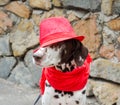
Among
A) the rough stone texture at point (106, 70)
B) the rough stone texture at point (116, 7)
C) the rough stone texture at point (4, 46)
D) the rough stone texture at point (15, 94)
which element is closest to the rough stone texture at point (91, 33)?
the rough stone texture at point (106, 70)

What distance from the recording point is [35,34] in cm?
462

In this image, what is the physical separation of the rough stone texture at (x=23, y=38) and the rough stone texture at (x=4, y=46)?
70 mm

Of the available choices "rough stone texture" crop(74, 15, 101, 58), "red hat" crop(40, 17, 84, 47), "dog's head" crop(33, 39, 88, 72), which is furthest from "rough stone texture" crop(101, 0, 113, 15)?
"red hat" crop(40, 17, 84, 47)

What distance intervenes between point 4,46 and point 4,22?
0.28 m

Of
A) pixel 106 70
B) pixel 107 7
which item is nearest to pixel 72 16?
pixel 107 7

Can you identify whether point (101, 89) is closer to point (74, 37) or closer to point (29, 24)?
point (29, 24)

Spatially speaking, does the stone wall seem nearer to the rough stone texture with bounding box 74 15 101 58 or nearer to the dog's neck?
the rough stone texture with bounding box 74 15 101 58

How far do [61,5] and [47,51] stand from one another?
1.90 m

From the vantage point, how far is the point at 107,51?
3984 millimetres

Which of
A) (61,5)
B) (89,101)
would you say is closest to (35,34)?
(61,5)

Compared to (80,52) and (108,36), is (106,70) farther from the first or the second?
(80,52)

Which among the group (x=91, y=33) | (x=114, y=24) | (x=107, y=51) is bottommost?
(x=107, y=51)

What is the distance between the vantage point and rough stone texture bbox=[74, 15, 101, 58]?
4.05 meters

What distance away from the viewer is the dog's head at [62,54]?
2502 mm
